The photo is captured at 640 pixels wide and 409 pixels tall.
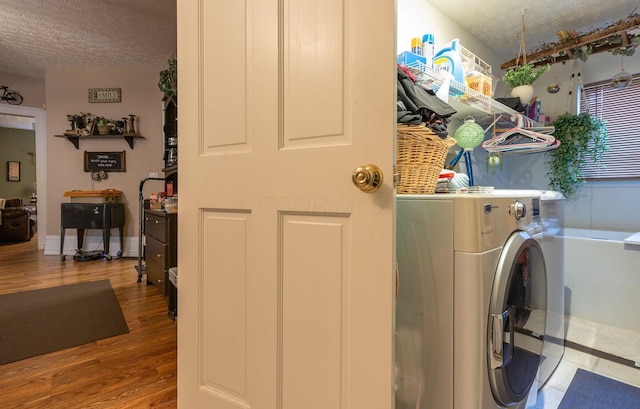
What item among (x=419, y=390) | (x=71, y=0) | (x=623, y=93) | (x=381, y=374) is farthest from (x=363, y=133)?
(x=71, y=0)

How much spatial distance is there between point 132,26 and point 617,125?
182 inches

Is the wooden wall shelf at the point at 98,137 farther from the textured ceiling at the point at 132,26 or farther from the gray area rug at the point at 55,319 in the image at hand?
the gray area rug at the point at 55,319

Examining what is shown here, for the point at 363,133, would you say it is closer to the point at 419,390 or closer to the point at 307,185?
the point at 307,185

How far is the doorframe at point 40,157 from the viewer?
4.40 metres

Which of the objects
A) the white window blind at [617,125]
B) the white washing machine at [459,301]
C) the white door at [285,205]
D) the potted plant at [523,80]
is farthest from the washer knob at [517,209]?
the white window blind at [617,125]

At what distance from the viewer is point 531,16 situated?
2205 millimetres

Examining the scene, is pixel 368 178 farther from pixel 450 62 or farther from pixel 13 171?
pixel 13 171

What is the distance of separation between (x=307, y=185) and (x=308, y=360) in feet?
1.64

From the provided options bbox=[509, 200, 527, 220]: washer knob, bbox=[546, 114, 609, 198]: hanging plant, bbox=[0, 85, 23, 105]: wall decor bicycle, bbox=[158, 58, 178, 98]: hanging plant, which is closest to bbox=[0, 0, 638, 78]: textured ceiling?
bbox=[0, 85, 23, 105]: wall decor bicycle

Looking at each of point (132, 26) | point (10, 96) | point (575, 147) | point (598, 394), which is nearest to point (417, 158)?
point (598, 394)

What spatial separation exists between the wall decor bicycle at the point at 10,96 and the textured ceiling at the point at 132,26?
10.4 inches

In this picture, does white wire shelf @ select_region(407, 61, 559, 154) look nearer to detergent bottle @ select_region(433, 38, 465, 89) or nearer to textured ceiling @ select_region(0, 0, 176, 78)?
detergent bottle @ select_region(433, 38, 465, 89)

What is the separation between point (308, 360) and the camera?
86 centimetres

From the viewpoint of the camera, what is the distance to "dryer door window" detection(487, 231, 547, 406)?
36.1 inches
